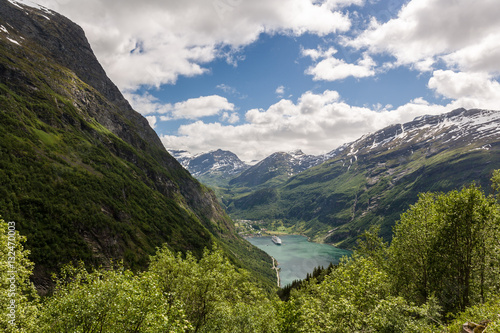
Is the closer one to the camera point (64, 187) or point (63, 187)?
point (63, 187)

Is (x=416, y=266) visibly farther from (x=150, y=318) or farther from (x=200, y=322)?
(x=150, y=318)

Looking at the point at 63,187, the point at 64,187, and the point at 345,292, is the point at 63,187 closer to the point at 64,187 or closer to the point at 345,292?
the point at 64,187

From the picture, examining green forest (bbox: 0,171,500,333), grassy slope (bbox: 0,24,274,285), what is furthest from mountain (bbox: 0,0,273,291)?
green forest (bbox: 0,171,500,333)

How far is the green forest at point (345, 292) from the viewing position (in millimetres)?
16453

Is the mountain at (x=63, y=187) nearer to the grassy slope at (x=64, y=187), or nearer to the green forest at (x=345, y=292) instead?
the grassy slope at (x=64, y=187)

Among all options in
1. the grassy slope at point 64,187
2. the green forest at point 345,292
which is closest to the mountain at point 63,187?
the grassy slope at point 64,187

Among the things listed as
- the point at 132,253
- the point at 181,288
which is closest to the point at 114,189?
the point at 132,253

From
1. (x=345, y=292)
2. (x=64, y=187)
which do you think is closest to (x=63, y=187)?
(x=64, y=187)

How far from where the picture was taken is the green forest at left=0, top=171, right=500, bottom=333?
16.5 m

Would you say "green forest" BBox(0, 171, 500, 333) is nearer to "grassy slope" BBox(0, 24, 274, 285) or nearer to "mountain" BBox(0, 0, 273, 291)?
"mountain" BBox(0, 0, 273, 291)

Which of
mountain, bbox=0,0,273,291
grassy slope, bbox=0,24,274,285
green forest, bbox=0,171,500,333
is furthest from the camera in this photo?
grassy slope, bbox=0,24,274,285

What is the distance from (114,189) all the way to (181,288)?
14346 centimetres

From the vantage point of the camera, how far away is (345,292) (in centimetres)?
2088

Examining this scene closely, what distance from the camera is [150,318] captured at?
15797mm
